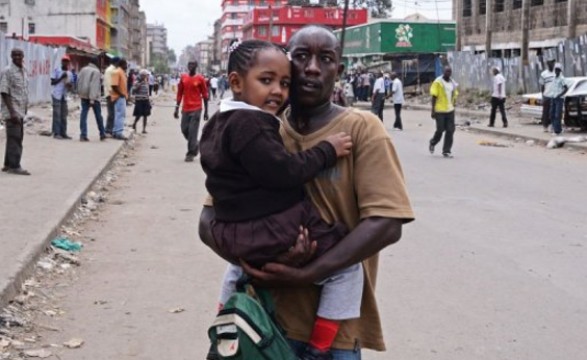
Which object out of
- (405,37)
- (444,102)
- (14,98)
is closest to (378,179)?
(14,98)

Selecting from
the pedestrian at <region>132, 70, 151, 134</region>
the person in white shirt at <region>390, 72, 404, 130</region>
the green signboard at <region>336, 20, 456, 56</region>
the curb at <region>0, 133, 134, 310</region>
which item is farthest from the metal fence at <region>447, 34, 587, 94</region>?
the curb at <region>0, 133, 134, 310</region>

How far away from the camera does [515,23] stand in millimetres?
40844

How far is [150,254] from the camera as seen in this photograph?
7.73 meters

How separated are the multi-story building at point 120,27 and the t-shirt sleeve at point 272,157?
303 ft

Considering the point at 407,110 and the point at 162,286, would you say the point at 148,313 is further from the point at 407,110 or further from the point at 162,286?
the point at 407,110

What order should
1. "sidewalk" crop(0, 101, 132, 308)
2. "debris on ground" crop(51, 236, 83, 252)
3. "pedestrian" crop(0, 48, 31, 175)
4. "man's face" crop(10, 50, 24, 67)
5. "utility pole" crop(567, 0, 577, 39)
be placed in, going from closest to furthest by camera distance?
1. "sidewalk" crop(0, 101, 132, 308)
2. "debris on ground" crop(51, 236, 83, 252)
3. "pedestrian" crop(0, 48, 31, 175)
4. "man's face" crop(10, 50, 24, 67)
5. "utility pole" crop(567, 0, 577, 39)

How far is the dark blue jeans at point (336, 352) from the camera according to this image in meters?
2.56

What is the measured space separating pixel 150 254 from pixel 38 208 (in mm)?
2161

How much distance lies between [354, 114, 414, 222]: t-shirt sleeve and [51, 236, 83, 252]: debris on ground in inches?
231

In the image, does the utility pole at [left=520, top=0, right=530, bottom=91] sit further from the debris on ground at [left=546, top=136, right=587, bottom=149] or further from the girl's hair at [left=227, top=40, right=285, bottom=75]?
the girl's hair at [left=227, top=40, right=285, bottom=75]

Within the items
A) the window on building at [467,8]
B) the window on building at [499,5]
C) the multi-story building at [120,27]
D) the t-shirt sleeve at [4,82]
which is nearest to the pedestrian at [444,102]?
the t-shirt sleeve at [4,82]

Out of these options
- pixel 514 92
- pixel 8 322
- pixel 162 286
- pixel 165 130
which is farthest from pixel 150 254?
pixel 514 92

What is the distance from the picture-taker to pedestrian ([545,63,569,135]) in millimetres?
20688

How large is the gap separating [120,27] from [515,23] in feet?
237
